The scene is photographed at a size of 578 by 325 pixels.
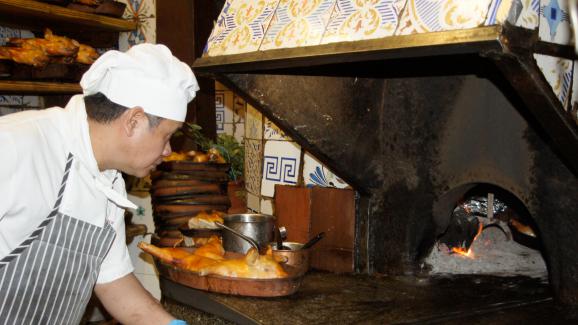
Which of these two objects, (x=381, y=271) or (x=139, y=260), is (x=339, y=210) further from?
(x=139, y=260)

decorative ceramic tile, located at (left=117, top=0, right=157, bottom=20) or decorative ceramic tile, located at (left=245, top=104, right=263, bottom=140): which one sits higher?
decorative ceramic tile, located at (left=117, top=0, right=157, bottom=20)

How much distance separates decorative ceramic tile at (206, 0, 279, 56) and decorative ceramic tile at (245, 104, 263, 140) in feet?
2.95

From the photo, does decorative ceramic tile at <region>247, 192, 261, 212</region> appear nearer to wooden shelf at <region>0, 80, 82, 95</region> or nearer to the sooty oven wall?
the sooty oven wall

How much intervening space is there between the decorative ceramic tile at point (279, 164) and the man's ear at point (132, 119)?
1.54 metres

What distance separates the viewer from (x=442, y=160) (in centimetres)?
292

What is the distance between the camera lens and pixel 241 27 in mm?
2725

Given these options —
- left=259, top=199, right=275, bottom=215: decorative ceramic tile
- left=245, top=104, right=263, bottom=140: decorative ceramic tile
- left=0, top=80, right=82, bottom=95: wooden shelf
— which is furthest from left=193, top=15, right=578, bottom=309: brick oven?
left=0, top=80, right=82, bottom=95: wooden shelf

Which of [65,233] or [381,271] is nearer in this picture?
[65,233]

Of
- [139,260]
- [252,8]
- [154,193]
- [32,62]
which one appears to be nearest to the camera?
[252,8]

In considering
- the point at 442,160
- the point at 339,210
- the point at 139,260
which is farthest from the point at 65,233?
the point at 139,260

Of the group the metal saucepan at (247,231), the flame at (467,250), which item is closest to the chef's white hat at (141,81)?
the metal saucepan at (247,231)

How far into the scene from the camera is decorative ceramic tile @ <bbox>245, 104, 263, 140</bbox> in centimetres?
375

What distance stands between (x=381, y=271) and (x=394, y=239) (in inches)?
7.0

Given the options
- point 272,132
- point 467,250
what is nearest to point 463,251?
point 467,250
